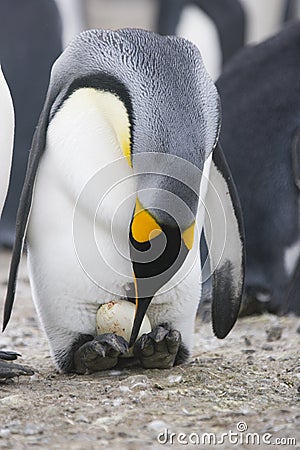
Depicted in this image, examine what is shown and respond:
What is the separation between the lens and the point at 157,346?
3207mm

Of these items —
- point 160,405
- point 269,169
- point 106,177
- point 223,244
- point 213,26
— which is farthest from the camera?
point 213,26

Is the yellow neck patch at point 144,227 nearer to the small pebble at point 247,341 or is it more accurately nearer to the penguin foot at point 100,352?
the penguin foot at point 100,352

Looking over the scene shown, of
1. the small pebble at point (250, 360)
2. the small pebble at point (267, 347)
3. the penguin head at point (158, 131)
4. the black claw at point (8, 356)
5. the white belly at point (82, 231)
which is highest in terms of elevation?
the penguin head at point (158, 131)

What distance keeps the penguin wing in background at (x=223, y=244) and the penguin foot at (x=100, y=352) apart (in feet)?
1.50

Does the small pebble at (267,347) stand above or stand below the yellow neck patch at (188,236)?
below

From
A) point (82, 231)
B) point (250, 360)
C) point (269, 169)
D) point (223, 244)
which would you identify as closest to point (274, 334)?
point (250, 360)

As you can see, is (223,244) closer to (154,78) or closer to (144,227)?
(154,78)

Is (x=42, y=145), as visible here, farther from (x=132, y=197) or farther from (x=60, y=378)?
(x=60, y=378)

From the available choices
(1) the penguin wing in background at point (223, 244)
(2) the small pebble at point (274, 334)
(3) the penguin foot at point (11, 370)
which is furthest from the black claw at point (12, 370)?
(2) the small pebble at point (274, 334)

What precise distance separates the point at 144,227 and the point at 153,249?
0.06 m

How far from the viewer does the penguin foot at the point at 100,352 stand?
10.2 feet

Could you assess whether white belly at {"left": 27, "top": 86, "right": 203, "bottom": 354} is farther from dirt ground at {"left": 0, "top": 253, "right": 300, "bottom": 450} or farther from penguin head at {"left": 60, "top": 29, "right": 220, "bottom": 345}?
dirt ground at {"left": 0, "top": 253, "right": 300, "bottom": 450}

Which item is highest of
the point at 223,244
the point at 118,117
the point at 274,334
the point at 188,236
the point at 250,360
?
the point at 118,117

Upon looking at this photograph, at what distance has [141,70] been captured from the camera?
124 inches
